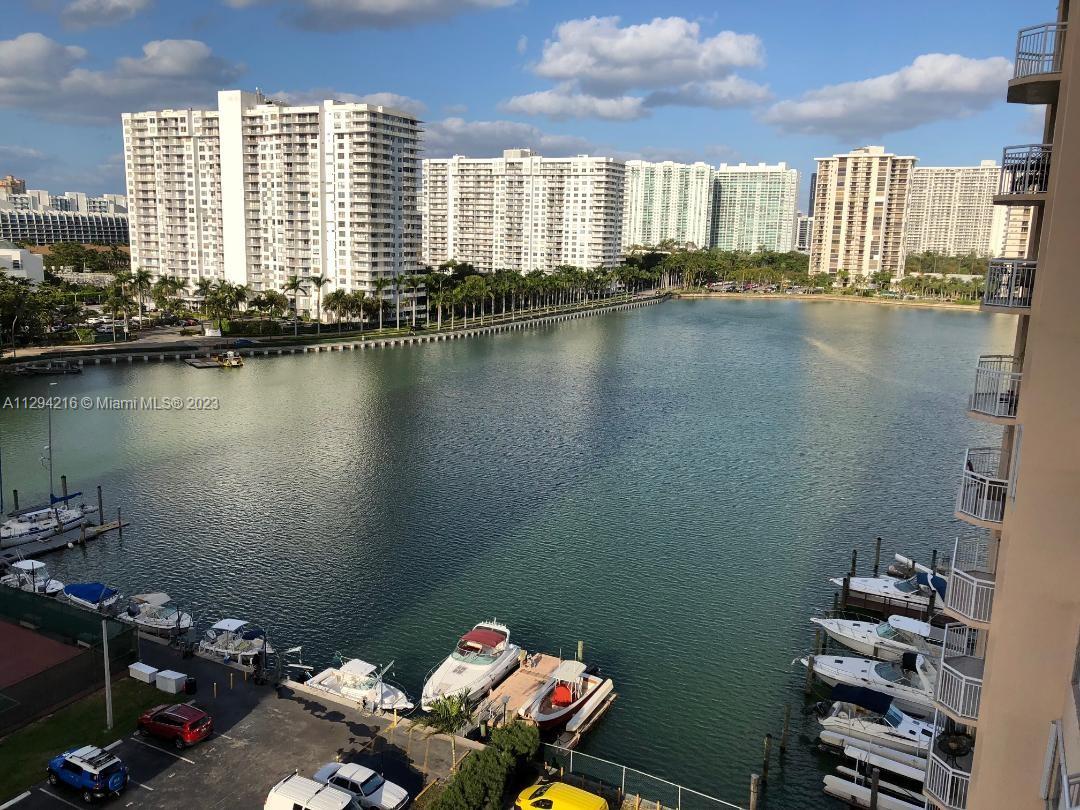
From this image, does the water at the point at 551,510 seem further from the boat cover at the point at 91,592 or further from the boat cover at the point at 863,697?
the boat cover at the point at 91,592

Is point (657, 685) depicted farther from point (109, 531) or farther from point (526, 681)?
point (109, 531)

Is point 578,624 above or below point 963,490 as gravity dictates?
below

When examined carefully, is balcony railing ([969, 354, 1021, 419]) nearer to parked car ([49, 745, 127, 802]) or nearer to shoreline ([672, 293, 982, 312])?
parked car ([49, 745, 127, 802])

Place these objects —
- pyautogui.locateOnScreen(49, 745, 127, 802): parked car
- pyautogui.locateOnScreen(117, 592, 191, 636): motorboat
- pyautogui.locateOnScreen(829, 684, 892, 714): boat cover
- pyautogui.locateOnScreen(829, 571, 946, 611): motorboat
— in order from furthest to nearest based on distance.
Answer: pyautogui.locateOnScreen(829, 571, 946, 611): motorboat
pyautogui.locateOnScreen(117, 592, 191, 636): motorboat
pyautogui.locateOnScreen(829, 684, 892, 714): boat cover
pyautogui.locateOnScreen(49, 745, 127, 802): parked car

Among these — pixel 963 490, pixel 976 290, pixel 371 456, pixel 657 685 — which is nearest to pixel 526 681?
pixel 657 685

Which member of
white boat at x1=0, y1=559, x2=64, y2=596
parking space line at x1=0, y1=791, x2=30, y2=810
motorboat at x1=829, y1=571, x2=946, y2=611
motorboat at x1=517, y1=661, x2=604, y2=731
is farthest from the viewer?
motorboat at x1=829, y1=571, x2=946, y2=611

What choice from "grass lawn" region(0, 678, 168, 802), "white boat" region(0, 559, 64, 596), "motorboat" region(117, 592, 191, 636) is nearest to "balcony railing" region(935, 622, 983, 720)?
"grass lawn" region(0, 678, 168, 802)
